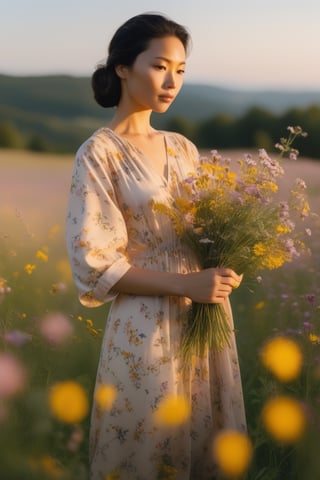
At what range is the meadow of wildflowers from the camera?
4.41ft

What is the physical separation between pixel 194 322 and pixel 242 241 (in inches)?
9.8

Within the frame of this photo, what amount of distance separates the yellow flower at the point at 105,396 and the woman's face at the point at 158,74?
2.45 feet

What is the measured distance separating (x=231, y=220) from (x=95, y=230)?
344 mm

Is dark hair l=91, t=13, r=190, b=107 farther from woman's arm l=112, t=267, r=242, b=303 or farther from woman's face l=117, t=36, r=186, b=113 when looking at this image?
woman's arm l=112, t=267, r=242, b=303

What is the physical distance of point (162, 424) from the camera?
186 centimetres

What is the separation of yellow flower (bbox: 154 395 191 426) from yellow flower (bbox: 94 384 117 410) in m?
0.12

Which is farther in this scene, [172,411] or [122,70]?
[122,70]

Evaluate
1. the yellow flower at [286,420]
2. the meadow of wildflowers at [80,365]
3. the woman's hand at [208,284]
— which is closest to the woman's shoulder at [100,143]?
the woman's hand at [208,284]

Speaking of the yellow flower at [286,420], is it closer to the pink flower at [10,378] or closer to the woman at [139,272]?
the woman at [139,272]

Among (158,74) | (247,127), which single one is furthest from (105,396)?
(247,127)

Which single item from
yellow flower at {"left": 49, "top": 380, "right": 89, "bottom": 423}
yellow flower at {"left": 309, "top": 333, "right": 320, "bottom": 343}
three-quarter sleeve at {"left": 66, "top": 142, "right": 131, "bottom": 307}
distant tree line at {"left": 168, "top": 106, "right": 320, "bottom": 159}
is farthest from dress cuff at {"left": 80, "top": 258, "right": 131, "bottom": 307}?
distant tree line at {"left": 168, "top": 106, "right": 320, "bottom": 159}

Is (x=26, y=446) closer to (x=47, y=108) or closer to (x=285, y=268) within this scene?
(x=285, y=268)

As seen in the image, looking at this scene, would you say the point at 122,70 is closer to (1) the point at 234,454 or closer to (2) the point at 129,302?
(2) the point at 129,302

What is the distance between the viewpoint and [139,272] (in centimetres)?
180
